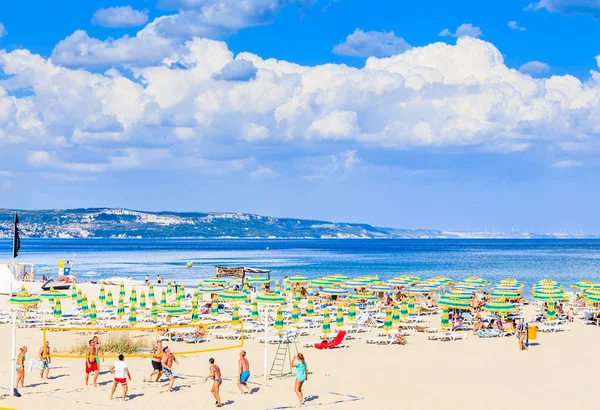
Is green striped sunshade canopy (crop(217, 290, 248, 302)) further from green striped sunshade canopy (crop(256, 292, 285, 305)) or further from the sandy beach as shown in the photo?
the sandy beach

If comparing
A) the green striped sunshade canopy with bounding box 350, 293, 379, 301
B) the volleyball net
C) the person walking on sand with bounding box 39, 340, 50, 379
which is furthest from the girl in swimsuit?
the green striped sunshade canopy with bounding box 350, 293, 379, 301

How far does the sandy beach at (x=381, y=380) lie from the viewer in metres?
15.7

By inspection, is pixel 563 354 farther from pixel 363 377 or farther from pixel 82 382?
pixel 82 382

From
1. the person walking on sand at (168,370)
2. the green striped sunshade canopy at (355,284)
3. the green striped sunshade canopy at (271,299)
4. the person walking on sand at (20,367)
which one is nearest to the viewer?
the person walking on sand at (20,367)

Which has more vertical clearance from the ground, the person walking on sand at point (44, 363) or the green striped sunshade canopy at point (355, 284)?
the green striped sunshade canopy at point (355, 284)

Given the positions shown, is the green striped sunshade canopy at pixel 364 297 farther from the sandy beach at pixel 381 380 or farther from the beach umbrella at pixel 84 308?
the beach umbrella at pixel 84 308

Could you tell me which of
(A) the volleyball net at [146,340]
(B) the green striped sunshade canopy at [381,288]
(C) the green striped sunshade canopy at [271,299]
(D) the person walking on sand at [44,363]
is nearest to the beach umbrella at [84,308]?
(A) the volleyball net at [146,340]

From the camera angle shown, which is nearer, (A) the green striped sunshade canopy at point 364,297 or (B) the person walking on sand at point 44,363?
(B) the person walking on sand at point 44,363

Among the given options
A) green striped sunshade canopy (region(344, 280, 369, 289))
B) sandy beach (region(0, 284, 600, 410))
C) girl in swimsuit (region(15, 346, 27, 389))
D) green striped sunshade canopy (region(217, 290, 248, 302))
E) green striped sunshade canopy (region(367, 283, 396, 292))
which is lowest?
sandy beach (region(0, 284, 600, 410))

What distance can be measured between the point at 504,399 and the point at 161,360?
25.2 feet

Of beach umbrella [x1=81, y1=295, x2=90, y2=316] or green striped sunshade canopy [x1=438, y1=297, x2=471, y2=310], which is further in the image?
beach umbrella [x1=81, y1=295, x2=90, y2=316]

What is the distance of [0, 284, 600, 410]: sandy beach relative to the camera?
51.4ft

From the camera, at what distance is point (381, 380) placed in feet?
59.5

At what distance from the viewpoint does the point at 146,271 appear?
77312 mm
